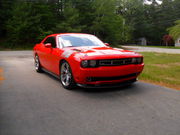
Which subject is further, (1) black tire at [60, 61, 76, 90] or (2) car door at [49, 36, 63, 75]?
(2) car door at [49, 36, 63, 75]

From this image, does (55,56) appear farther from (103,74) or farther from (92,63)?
(103,74)

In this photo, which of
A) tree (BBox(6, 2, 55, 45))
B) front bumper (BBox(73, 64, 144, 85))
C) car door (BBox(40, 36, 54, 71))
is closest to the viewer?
front bumper (BBox(73, 64, 144, 85))

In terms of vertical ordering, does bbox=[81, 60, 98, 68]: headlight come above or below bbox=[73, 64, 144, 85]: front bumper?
above

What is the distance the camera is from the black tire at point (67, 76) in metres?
4.27

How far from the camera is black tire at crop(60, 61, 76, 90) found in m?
4.27

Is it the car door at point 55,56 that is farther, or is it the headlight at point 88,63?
the car door at point 55,56

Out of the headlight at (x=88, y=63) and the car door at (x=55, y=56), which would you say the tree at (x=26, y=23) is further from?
the headlight at (x=88, y=63)

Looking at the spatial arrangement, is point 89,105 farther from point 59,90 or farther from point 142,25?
point 142,25

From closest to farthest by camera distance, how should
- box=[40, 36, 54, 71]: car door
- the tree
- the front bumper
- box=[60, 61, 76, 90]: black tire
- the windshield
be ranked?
the front bumper < box=[60, 61, 76, 90]: black tire < the windshield < box=[40, 36, 54, 71]: car door < the tree

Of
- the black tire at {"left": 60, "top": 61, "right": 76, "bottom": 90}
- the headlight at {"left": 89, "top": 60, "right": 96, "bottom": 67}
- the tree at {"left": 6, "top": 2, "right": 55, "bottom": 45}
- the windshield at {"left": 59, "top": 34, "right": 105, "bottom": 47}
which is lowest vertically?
the black tire at {"left": 60, "top": 61, "right": 76, "bottom": 90}

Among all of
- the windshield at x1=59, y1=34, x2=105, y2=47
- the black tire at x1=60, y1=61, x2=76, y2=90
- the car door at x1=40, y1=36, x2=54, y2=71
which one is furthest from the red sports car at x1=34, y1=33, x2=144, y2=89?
the car door at x1=40, y1=36, x2=54, y2=71

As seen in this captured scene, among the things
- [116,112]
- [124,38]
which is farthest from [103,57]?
[124,38]

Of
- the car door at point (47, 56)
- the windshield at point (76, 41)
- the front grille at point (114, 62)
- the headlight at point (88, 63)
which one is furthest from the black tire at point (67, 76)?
the car door at point (47, 56)

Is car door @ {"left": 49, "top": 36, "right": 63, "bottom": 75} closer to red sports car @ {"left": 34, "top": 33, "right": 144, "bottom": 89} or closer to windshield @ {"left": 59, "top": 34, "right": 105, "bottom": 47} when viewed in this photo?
red sports car @ {"left": 34, "top": 33, "right": 144, "bottom": 89}
